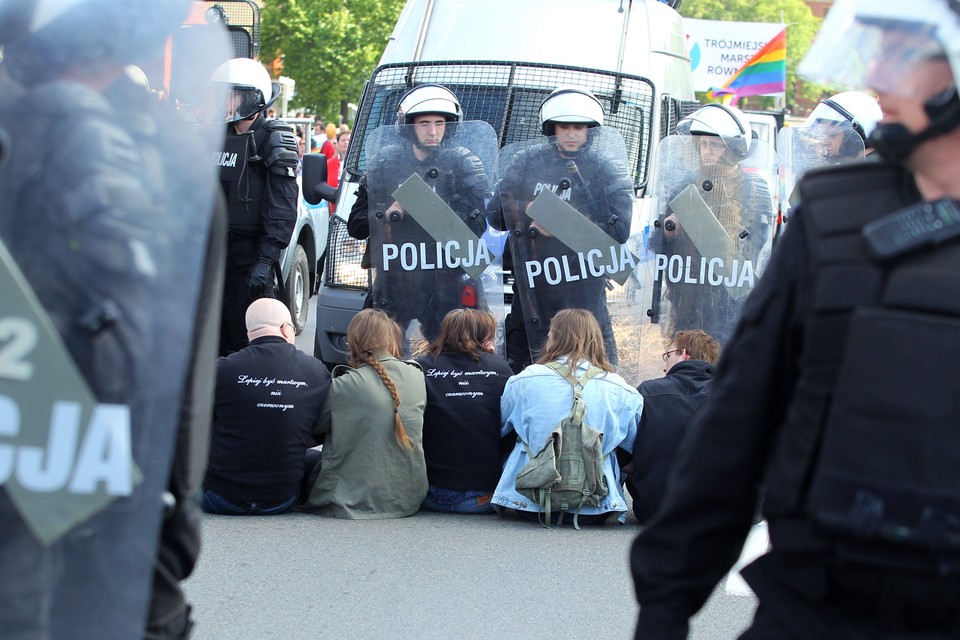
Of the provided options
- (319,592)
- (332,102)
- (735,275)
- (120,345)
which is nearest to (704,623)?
(319,592)

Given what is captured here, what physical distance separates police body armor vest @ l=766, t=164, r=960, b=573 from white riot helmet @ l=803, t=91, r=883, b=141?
Result: 6139 millimetres

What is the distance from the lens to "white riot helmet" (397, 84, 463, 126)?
675cm

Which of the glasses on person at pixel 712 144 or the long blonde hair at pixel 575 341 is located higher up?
the glasses on person at pixel 712 144

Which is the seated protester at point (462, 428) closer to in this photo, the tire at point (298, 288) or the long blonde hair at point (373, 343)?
the long blonde hair at point (373, 343)

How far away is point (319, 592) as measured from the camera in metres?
4.80

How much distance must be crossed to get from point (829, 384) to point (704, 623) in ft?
10.0

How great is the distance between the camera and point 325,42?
25266 mm

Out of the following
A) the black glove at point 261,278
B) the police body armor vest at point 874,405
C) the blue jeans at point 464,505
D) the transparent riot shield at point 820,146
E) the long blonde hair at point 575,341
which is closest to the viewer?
the police body armor vest at point 874,405

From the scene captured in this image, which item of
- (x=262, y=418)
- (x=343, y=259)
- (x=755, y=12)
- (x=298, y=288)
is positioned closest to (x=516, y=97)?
(x=343, y=259)

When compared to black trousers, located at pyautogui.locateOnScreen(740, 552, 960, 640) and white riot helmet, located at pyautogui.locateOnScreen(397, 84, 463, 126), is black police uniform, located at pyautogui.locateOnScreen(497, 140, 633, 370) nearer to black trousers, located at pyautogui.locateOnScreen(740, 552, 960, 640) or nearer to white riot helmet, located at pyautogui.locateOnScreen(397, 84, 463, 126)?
white riot helmet, located at pyautogui.locateOnScreen(397, 84, 463, 126)

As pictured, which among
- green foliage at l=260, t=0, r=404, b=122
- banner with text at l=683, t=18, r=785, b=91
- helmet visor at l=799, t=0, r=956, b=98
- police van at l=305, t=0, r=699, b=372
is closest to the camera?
helmet visor at l=799, t=0, r=956, b=98

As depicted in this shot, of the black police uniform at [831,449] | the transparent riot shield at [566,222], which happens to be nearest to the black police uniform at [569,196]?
the transparent riot shield at [566,222]

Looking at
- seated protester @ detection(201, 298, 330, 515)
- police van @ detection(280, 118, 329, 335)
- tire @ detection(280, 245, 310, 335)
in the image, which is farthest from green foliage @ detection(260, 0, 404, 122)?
seated protester @ detection(201, 298, 330, 515)

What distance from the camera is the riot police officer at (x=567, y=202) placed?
6676 millimetres
